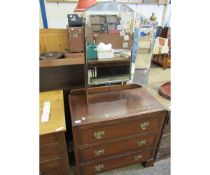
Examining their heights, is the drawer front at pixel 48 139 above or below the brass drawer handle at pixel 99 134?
above

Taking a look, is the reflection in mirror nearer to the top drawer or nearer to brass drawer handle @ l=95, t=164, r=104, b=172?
the top drawer

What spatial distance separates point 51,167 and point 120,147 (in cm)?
52

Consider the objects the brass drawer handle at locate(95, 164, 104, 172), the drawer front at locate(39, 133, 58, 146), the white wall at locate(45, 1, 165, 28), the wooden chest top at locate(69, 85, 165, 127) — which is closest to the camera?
the drawer front at locate(39, 133, 58, 146)

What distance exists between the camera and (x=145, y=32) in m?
1.29

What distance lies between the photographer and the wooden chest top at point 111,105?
3.39 ft

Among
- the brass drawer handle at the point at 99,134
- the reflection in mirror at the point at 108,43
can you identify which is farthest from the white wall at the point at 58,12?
the brass drawer handle at the point at 99,134

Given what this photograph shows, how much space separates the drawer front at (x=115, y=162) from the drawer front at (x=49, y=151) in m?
0.28

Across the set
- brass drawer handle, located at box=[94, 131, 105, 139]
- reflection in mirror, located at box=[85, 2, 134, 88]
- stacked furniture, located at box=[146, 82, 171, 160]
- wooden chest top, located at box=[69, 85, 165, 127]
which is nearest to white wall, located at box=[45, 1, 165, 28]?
reflection in mirror, located at box=[85, 2, 134, 88]

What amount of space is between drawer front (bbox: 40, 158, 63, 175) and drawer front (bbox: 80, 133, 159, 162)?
0.56 feet

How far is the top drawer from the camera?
104 cm

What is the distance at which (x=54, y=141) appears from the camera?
974mm

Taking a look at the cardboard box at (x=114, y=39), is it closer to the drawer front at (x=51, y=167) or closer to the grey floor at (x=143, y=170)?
the drawer front at (x=51, y=167)
